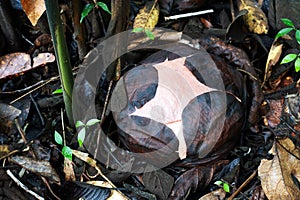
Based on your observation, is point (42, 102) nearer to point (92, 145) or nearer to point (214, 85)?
point (92, 145)

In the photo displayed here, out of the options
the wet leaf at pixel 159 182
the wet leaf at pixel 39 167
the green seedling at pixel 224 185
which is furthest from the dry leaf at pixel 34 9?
the green seedling at pixel 224 185

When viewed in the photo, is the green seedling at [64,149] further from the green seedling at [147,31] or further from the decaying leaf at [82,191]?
the green seedling at [147,31]

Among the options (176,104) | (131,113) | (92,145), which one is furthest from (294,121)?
(92,145)

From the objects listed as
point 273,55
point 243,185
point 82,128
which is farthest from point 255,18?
point 82,128

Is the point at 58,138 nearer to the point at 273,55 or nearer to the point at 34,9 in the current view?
the point at 34,9

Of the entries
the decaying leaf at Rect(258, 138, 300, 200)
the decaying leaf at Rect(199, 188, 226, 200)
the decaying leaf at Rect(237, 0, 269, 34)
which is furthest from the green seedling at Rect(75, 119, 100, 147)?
the decaying leaf at Rect(237, 0, 269, 34)

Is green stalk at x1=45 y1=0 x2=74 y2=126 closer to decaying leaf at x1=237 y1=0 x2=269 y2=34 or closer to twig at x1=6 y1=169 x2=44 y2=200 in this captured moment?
twig at x1=6 y1=169 x2=44 y2=200
